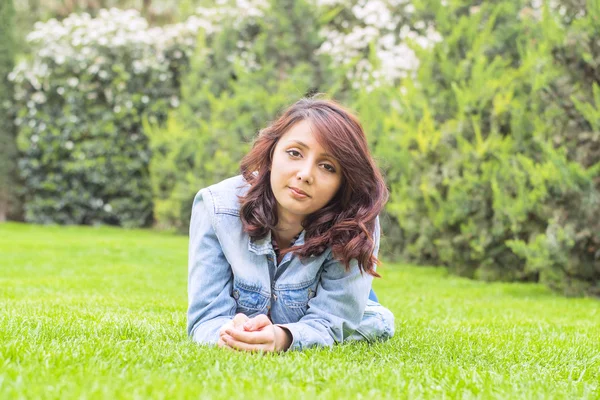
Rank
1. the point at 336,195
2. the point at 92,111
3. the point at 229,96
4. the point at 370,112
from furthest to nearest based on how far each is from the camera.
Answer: the point at 92,111 < the point at 229,96 < the point at 370,112 < the point at 336,195

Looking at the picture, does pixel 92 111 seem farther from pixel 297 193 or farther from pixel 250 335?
pixel 250 335

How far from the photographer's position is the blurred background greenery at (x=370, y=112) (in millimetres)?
7152

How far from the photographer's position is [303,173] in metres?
3.18

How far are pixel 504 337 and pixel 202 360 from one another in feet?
7.07

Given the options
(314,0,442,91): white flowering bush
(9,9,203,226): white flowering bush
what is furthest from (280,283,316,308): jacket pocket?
(9,9,203,226): white flowering bush

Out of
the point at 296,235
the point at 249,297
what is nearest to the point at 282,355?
the point at 249,297

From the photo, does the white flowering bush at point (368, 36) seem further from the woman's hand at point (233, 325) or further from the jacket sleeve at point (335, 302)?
the woman's hand at point (233, 325)

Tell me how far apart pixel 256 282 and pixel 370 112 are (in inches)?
310

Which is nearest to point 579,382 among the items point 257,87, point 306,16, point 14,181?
point 257,87

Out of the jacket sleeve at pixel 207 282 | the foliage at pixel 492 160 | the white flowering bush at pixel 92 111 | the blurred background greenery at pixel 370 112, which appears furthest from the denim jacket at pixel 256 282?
the white flowering bush at pixel 92 111

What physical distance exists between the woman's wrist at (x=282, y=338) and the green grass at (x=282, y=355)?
12 centimetres

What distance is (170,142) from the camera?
1391 cm

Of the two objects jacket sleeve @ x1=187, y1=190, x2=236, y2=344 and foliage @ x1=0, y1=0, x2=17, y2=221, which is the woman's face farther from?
foliage @ x1=0, y1=0, x2=17, y2=221

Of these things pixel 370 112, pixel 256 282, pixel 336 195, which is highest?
pixel 370 112
